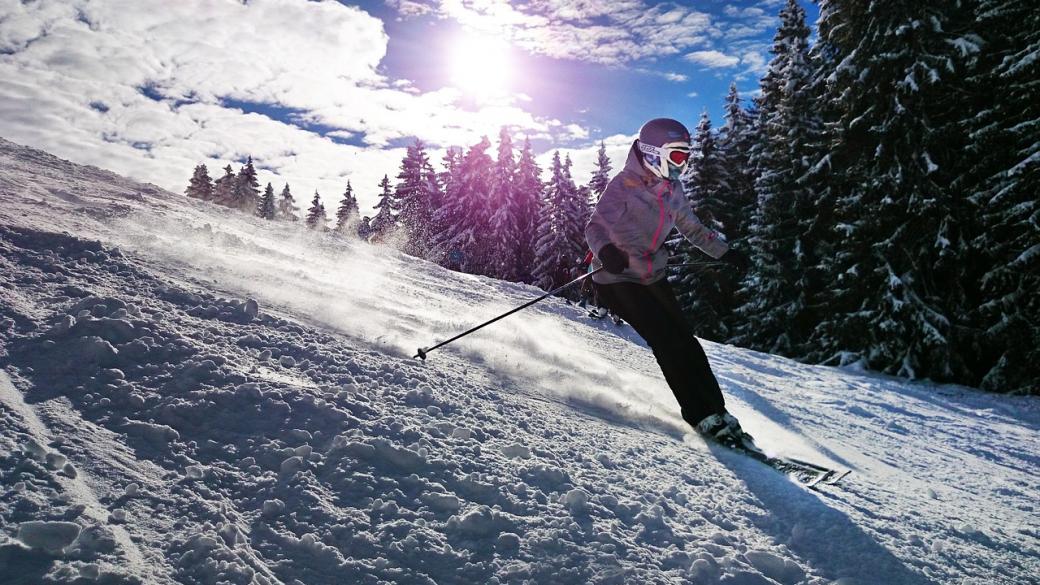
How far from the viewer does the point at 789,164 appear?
73.6 ft

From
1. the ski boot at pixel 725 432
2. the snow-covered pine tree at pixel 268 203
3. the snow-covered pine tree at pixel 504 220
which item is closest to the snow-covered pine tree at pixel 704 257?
the snow-covered pine tree at pixel 504 220

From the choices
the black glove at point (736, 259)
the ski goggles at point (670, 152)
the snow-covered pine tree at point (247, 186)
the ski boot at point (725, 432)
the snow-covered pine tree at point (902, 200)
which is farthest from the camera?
the snow-covered pine tree at point (247, 186)

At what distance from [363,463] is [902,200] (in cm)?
1464

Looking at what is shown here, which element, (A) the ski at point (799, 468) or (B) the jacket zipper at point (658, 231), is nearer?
Result: (A) the ski at point (799, 468)

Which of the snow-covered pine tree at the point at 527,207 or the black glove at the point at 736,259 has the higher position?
the snow-covered pine tree at the point at 527,207

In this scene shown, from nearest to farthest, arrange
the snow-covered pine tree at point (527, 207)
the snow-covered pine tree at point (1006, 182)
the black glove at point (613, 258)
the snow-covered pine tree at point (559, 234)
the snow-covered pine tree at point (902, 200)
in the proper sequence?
1. the black glove at point (613, 258)
2. the snow-covered pine tree at point (1006, 182)
3. the snow-covered pine tree at point (902, 200)
4. the snow-covered pine tree at point (559, 234)
5. the snow-covered pine tree at point (527, 207)

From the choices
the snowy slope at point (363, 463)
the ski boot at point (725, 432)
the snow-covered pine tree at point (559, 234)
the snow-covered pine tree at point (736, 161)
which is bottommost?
the snowy slope at point (363, 463)

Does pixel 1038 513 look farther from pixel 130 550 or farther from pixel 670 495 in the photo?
pixel 130 550

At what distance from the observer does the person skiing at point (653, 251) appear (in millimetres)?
4504

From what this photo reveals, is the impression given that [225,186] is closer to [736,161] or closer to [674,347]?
[736,161]

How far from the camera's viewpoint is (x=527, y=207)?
45.2 meters

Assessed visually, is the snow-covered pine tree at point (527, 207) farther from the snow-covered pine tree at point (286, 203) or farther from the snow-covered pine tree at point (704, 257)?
the snow-covered pine tree at point (286, 203)

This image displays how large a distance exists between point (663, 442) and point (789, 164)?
21466 mm

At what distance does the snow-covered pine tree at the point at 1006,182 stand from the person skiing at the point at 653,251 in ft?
34.0
